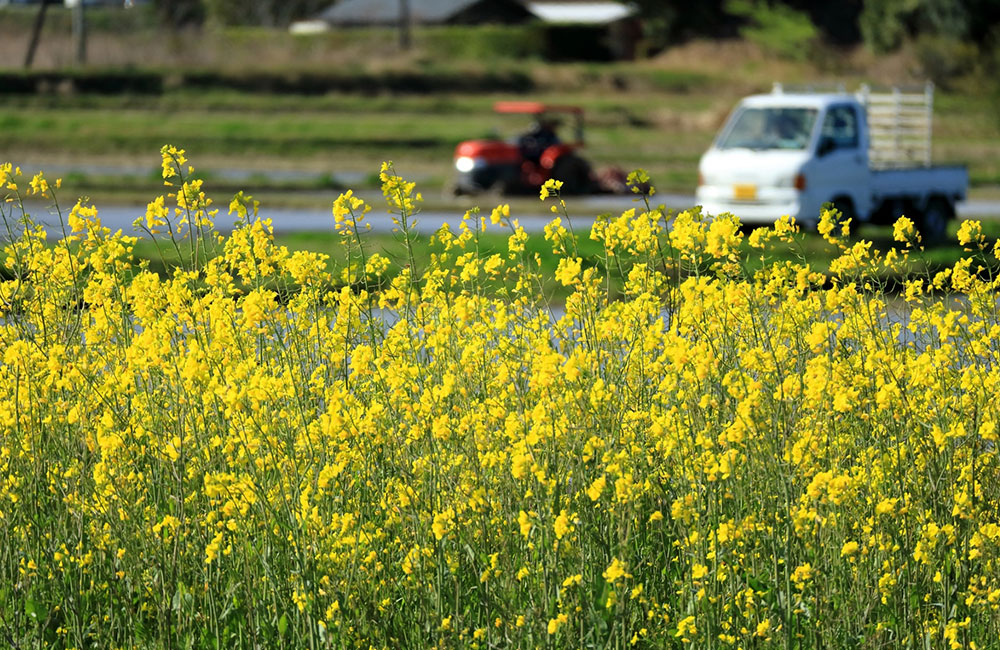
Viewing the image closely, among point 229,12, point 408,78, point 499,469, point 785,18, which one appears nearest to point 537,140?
point 499,469

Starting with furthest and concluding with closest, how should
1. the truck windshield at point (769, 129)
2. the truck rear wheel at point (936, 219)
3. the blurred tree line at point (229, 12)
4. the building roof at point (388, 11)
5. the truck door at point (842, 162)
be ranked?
the building roof at point (388, 11)
the blurred tree line at point (229, 12)
the truck rear wheel at point (936, 219)
the truck windshield at point (769, 129)
the truck door at point (842, 162)

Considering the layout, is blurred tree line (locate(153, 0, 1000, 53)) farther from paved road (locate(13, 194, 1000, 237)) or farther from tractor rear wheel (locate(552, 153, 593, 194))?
tractor rear wheel (locate(552, 153, 593, 194))

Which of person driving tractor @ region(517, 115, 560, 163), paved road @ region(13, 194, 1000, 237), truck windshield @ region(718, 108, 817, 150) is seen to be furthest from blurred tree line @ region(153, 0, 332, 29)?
truck windshield @ region(718, 108, 817, 150)

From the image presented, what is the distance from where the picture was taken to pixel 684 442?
385cm

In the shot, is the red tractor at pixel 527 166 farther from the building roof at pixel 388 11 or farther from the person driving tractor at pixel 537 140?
the building roof at pixel 388 11

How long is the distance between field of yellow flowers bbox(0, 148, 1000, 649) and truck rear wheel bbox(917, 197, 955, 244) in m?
Result: 11.0

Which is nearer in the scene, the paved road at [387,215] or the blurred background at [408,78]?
the paved road at [387,215]

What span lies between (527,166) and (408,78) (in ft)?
70.9

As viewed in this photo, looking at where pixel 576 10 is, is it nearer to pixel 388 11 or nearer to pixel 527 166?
pixel 388 11

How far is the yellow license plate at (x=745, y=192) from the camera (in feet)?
46.2

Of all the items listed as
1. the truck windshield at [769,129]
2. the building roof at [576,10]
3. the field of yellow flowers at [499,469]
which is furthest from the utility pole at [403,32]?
the field of yellow flowers at [499,469]

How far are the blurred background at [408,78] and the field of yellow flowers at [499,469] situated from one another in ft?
49.8

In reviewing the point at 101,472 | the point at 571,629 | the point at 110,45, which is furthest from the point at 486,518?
the point at 110,45

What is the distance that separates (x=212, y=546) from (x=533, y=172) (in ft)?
55.4
